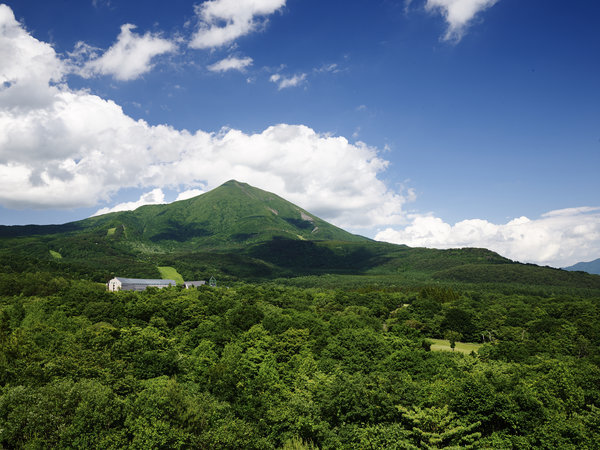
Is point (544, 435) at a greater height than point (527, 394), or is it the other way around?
point (527, 394)

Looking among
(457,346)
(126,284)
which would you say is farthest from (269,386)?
(126,284)

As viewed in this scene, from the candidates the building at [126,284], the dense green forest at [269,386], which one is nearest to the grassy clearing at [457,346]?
the dense green forest at [269,386]

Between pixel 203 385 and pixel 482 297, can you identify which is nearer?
pixel 203 385

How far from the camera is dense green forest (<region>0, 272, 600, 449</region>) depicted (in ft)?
95.2

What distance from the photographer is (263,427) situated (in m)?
37.7

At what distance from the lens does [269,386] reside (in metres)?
43.5

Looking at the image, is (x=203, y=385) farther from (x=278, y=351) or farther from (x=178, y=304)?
(x=178, y=304)

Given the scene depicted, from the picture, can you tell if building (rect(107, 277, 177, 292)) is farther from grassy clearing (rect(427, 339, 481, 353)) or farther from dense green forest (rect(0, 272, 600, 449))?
grassy clearing (rect(427, 339, 481, 353))

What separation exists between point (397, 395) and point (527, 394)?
1199cm

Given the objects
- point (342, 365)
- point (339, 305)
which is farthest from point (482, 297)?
point (342, 365)

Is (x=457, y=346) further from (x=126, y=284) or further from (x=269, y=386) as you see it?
(x=126, y=284)

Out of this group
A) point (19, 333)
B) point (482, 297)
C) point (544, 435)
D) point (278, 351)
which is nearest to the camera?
point (544, 435)

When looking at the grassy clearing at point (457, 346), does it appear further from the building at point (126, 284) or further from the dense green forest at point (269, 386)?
the building at point (126, 284)

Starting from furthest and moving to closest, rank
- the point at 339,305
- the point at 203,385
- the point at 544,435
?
the point at 339,305 → the point at 203,385 → the point at 544,435
